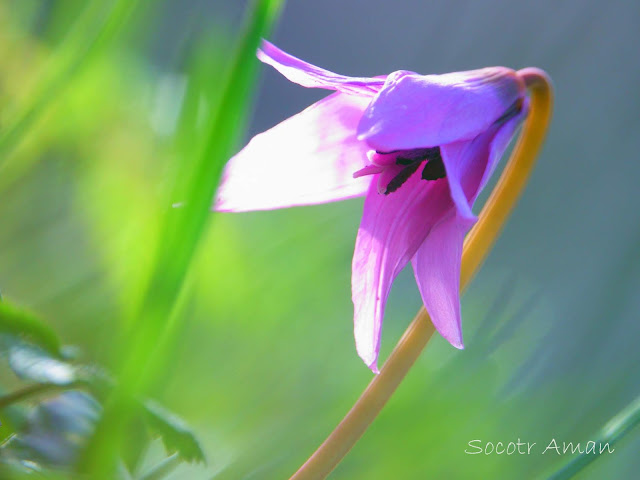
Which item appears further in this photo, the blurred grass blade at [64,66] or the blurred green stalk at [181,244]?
the blurred grass blade at [64,66]

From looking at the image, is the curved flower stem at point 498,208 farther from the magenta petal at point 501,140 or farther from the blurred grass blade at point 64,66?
the blurred grass blade at point 64,66

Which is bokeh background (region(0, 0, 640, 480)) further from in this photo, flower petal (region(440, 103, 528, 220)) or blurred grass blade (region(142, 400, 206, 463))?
flower petal (region(440, 103, 528, 220))

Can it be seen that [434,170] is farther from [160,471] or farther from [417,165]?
[160,471]

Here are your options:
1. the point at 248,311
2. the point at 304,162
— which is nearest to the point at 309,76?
the point at 304,162

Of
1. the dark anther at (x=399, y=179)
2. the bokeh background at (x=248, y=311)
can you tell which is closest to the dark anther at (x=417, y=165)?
the dark anther at (x=399, y=179)

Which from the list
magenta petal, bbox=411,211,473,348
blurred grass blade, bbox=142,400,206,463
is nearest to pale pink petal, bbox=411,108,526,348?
magenta petal, bbox=411,211,473,348
